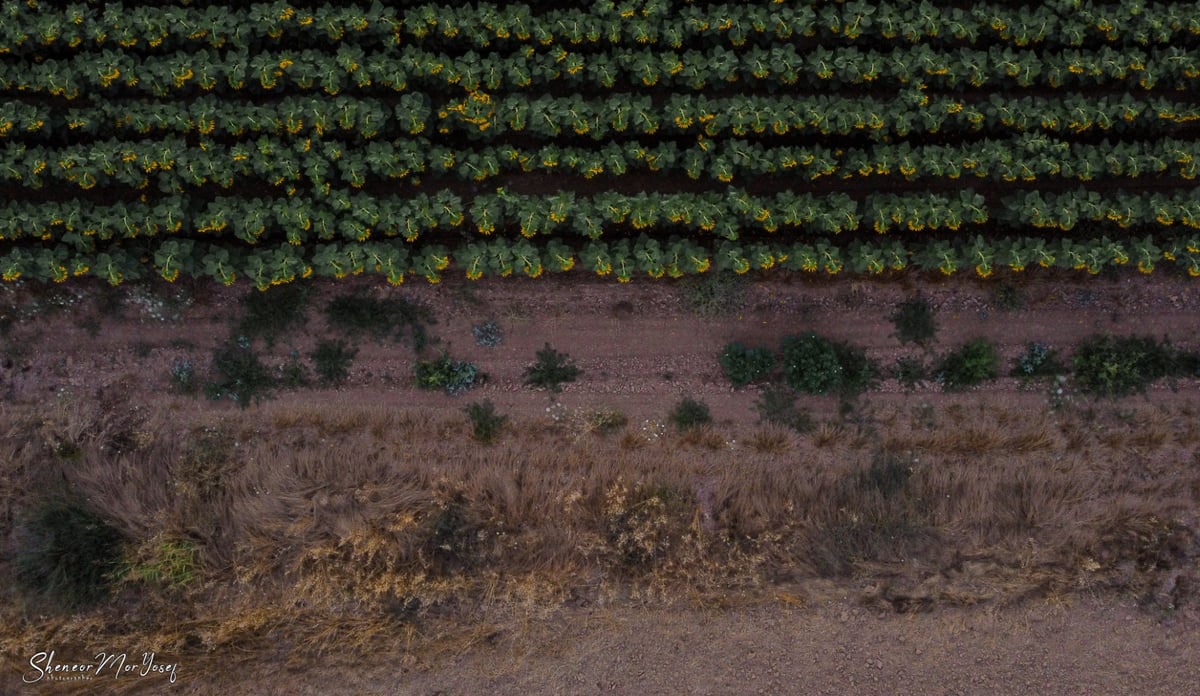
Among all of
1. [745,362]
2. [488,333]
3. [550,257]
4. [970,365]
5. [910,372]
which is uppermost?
[550,257]

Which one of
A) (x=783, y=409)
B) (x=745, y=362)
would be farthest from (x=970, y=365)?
(x=745, y=362)

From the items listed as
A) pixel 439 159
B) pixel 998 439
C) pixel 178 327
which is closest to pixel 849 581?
pixel 998 439

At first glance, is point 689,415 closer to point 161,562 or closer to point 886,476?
point 886,476

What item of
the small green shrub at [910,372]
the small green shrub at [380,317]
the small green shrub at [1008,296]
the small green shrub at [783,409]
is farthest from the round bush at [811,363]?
the small green shrub at [380,317]

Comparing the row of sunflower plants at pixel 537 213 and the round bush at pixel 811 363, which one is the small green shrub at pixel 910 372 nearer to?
the round bush at pixel 811 363

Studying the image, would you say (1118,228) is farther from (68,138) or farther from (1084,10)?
(68,138)

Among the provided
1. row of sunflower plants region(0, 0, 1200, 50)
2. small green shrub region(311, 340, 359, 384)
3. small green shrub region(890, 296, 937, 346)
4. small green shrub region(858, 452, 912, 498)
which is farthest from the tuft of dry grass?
small green shrub region(311, 340, 359, 384)
